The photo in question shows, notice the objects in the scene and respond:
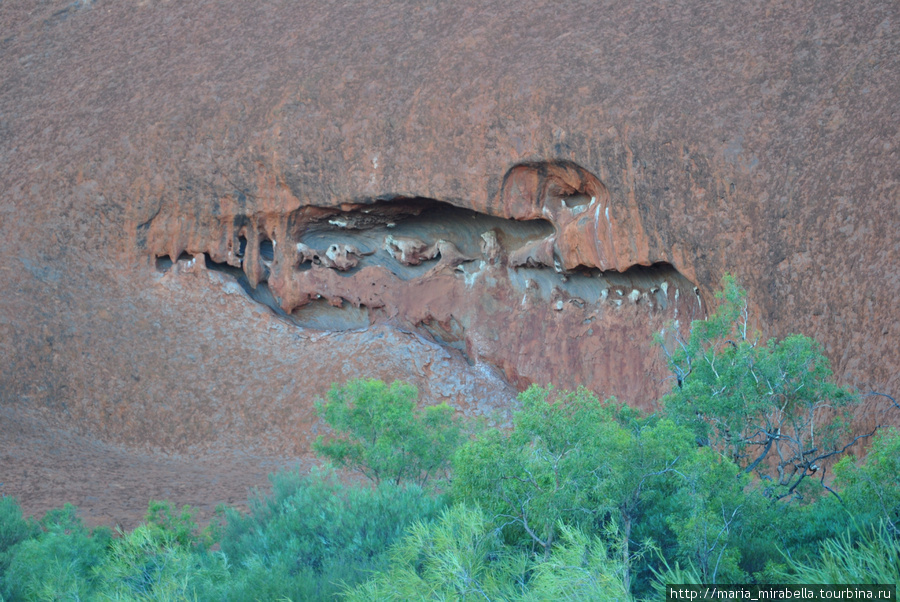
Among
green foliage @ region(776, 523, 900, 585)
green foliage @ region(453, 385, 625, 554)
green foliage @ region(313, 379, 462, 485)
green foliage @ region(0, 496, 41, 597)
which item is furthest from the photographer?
green foliage @ region(313, 379, 462, 485)

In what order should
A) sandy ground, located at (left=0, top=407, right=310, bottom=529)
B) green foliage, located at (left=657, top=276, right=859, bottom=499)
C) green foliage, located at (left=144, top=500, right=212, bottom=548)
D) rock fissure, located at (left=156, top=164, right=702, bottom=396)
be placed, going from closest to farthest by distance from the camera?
green foliage, located at (left=657, top=276, right=859, bottom=499), green foliage, located at (left=144, top=500, right=212, bottom=548), sandy ground, located at (left=0, top=407, right=310, bottom=529), rock fissure, located at (left=156, top=164, right=702, bottom=396)

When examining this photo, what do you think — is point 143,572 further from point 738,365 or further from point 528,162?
point 528,162

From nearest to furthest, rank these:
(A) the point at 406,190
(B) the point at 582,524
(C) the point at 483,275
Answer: (B) the point at 582,524
(A) the point at 406,190
(C) the point at 483,275

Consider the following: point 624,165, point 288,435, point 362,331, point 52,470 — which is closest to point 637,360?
point 624,165

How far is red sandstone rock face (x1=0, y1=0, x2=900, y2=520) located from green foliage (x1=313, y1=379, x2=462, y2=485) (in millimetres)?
4252

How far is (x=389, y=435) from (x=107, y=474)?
5.85 metres

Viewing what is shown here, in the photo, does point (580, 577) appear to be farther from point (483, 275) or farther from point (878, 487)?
point (483, 275)

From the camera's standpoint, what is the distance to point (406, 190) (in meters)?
13.2

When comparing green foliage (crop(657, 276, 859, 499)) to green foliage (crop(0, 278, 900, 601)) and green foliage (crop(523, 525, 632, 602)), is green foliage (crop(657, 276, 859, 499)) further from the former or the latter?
green foliage (crop(523, 525, 632, 602))

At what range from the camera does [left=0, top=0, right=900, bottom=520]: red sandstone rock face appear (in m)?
9.89

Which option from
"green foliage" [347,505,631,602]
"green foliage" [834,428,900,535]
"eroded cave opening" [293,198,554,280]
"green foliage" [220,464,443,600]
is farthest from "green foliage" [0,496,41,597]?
"eroded cave opening" [293,198,554,280]

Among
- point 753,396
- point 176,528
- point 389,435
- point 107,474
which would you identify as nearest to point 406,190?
point 389,435

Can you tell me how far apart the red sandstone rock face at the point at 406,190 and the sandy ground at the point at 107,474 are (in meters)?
0.36

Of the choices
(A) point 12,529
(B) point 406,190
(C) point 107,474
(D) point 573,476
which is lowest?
(C) point 107,474
